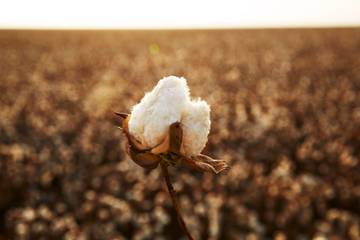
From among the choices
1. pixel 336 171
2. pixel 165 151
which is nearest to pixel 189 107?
pixel 165 151

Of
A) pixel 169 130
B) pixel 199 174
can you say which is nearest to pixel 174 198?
pixel 169 130

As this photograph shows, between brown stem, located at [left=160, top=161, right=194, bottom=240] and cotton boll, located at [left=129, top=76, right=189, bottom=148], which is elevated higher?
cotton boll, located at [left=129, top=76, right=189, bottom=148]

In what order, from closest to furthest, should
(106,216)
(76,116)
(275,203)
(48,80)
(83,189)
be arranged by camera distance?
(106,216), (275,203), (83,189), (76,116), (48,80)

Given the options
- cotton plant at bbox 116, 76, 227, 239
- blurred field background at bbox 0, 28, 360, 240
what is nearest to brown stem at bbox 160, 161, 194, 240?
→ cotton plant at bbox 116, 76, 227, 239

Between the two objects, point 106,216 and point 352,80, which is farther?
point 352,80

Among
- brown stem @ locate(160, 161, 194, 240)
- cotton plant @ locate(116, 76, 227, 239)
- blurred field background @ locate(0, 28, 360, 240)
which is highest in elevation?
blurred field background @ locate(0, 28, 360, 240)

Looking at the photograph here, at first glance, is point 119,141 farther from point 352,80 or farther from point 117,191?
point 352,80

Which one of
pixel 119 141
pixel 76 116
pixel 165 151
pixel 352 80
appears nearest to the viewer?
pixel 165 151

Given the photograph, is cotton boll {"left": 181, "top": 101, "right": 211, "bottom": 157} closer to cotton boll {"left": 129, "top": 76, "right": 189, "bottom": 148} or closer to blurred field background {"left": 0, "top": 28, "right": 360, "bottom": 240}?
cotton boll {"left": 129, "top": 76, "right": 189, "bottom": 148}
